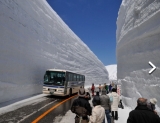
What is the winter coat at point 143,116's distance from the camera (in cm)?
309

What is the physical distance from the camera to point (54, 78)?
16578 millimetres

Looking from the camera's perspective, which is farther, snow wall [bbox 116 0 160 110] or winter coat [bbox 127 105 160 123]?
snow wall [bbox 116 0 160 110]

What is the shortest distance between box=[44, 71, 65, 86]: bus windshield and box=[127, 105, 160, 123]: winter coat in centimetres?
1341

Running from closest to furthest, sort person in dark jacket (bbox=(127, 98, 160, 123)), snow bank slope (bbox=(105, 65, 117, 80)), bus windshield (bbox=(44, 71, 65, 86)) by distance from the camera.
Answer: person in dark jacket (bbox=(127, 98, 160, 123))
bus windshield (bbox=(44, 71, 65, 86))
snow bank slope (bbox=(105, 65, 117, 80))

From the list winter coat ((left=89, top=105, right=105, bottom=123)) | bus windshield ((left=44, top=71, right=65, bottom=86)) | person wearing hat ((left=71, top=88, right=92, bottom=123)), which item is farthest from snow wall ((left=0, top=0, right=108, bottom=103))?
winter coat ((left=89, top=105, right=105, bottom=123))

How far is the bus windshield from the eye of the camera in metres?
16.4

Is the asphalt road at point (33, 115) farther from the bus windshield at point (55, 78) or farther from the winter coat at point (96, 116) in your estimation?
the bus windshield at point (55, 78)

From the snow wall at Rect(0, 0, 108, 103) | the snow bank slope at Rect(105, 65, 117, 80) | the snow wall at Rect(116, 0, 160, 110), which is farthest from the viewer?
the snow bank slope at Rect(105, 65, 117, 80)

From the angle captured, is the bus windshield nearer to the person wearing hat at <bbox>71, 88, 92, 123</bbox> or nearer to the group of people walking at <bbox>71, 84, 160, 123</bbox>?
the group of people walking at <bbox>71, 84, 160, 123</bbox>

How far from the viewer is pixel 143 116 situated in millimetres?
3121

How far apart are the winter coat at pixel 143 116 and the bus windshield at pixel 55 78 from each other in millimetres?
13413

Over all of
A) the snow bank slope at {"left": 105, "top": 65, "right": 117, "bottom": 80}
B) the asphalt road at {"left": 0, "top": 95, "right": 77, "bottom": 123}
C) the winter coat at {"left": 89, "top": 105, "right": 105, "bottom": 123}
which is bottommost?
the asphalt road at {"left": 0, "top": 95, "right": 77, "bottom": 123}

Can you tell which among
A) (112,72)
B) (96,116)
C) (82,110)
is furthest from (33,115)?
(112,72)

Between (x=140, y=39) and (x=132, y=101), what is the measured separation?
3603 millimetres
